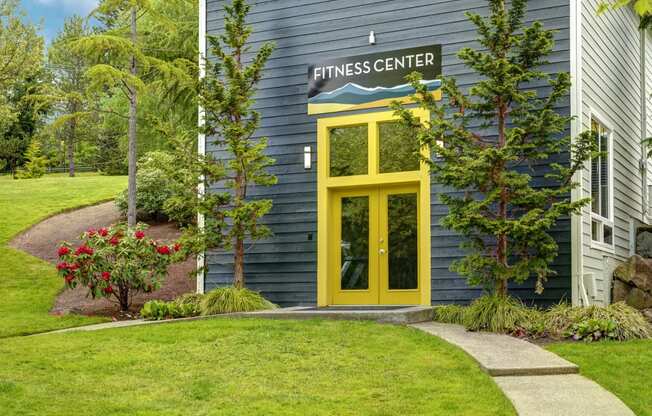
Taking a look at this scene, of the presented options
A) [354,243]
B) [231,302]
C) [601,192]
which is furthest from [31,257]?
[601,192]

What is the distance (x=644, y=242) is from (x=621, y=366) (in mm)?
7298

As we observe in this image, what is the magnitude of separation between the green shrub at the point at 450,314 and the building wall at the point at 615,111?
1.85m

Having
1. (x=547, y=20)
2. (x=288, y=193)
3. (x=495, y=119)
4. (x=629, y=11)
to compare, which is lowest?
(x=288, y=193)

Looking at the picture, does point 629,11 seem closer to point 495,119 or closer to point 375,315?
point 495,119

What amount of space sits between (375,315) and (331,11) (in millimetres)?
5207

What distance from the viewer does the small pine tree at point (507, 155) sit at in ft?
32.8

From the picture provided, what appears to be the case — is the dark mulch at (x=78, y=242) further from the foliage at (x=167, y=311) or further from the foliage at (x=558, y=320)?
the foliage at (x=558, y=320)

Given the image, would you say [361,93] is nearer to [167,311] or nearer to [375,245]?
[375,245]

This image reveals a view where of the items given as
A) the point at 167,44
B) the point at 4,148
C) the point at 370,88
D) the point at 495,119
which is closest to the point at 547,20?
the point at 495,119

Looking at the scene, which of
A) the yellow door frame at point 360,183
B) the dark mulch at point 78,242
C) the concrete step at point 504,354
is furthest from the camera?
the dark mulch at point 78,242

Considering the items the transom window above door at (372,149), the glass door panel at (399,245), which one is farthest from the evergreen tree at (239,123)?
the glass door panel at (399,245)

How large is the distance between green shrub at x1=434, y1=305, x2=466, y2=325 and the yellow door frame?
0.85 m

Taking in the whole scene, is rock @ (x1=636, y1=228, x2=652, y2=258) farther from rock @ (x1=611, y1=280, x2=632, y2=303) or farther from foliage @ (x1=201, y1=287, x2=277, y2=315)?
foliage @ (x1=201, y1=287, x2=277, y2=315)

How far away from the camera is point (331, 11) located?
12.7 metres
